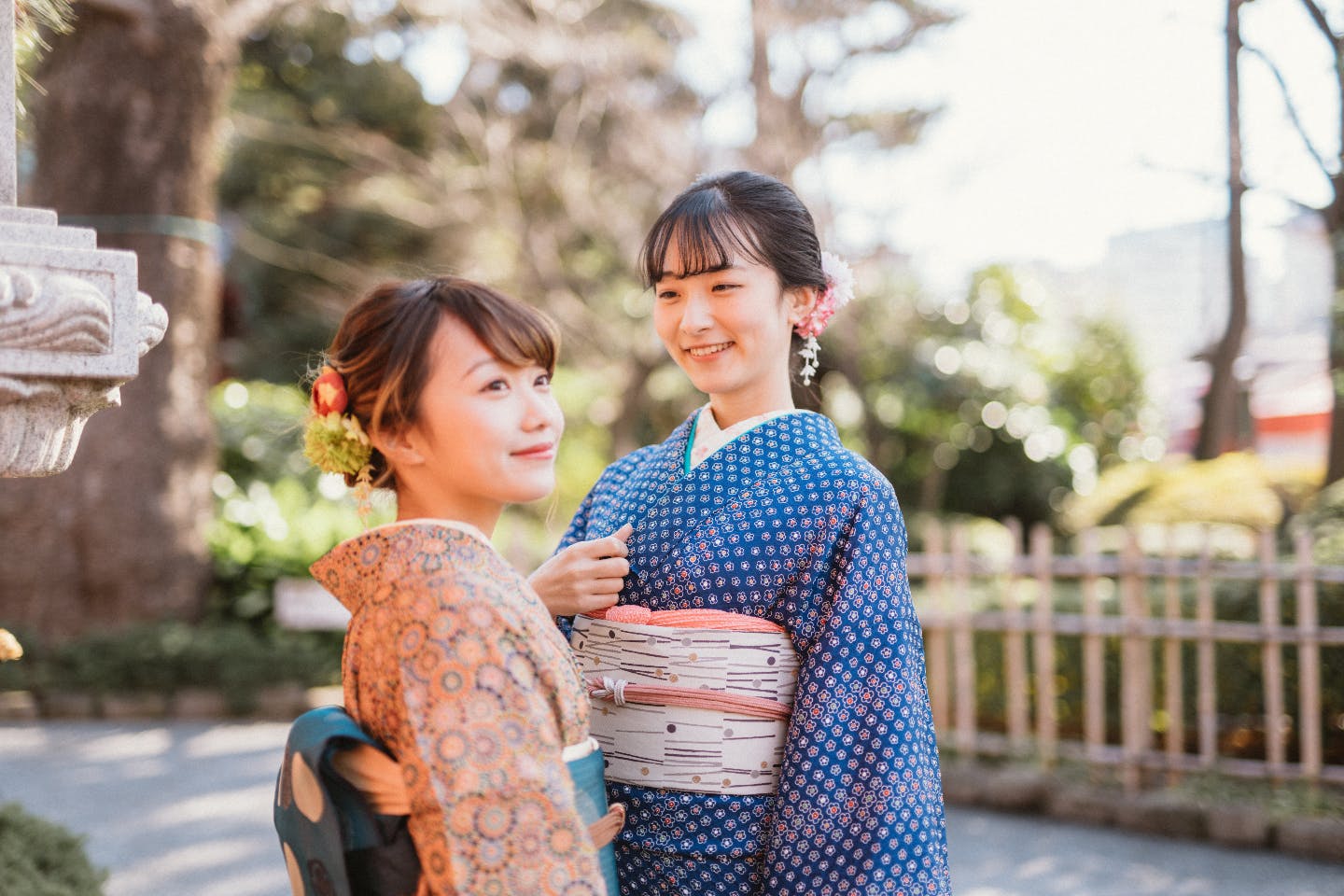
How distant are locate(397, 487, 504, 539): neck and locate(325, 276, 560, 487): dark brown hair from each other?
7cm

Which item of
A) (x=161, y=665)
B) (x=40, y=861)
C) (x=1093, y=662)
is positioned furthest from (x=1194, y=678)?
(x=161, y=665)

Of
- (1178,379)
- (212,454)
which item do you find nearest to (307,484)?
(212,454)

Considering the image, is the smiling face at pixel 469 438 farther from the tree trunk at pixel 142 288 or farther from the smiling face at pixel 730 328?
the tree trunk at pixel 142 288

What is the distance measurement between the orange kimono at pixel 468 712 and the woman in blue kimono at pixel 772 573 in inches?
16.6

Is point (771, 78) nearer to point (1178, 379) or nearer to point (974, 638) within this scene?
point (974, 638)

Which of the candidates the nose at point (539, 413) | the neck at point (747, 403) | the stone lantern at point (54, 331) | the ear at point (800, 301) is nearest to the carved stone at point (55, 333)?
the stone lantern at point (54, 331)

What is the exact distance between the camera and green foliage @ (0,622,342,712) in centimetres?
691

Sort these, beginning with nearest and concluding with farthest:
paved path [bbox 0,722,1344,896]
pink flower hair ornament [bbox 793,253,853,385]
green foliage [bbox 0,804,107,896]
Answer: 1. pink flower hair ornament [bbox 793,253,853,385]
2. green foliage [bbox 0,804,107,896]
3. paved path [bbox 0,722,1344,896]

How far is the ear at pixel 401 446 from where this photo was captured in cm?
162

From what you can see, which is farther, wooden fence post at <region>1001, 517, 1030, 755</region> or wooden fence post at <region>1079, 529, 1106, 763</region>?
wooden fence post at <region>1001, 517, 1030, 755</region>

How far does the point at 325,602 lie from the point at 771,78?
593 centimetres

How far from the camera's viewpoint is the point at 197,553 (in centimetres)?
744

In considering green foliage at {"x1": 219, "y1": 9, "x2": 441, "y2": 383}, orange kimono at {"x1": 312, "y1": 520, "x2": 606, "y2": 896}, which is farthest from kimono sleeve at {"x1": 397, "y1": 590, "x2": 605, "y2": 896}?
green foliage at {"x1": 219, "y1": 9, "x2": 441, "y2": 383}

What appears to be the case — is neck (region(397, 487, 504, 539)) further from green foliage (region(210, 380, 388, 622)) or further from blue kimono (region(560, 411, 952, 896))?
green foliage (region(210, 380, 388, 622))
